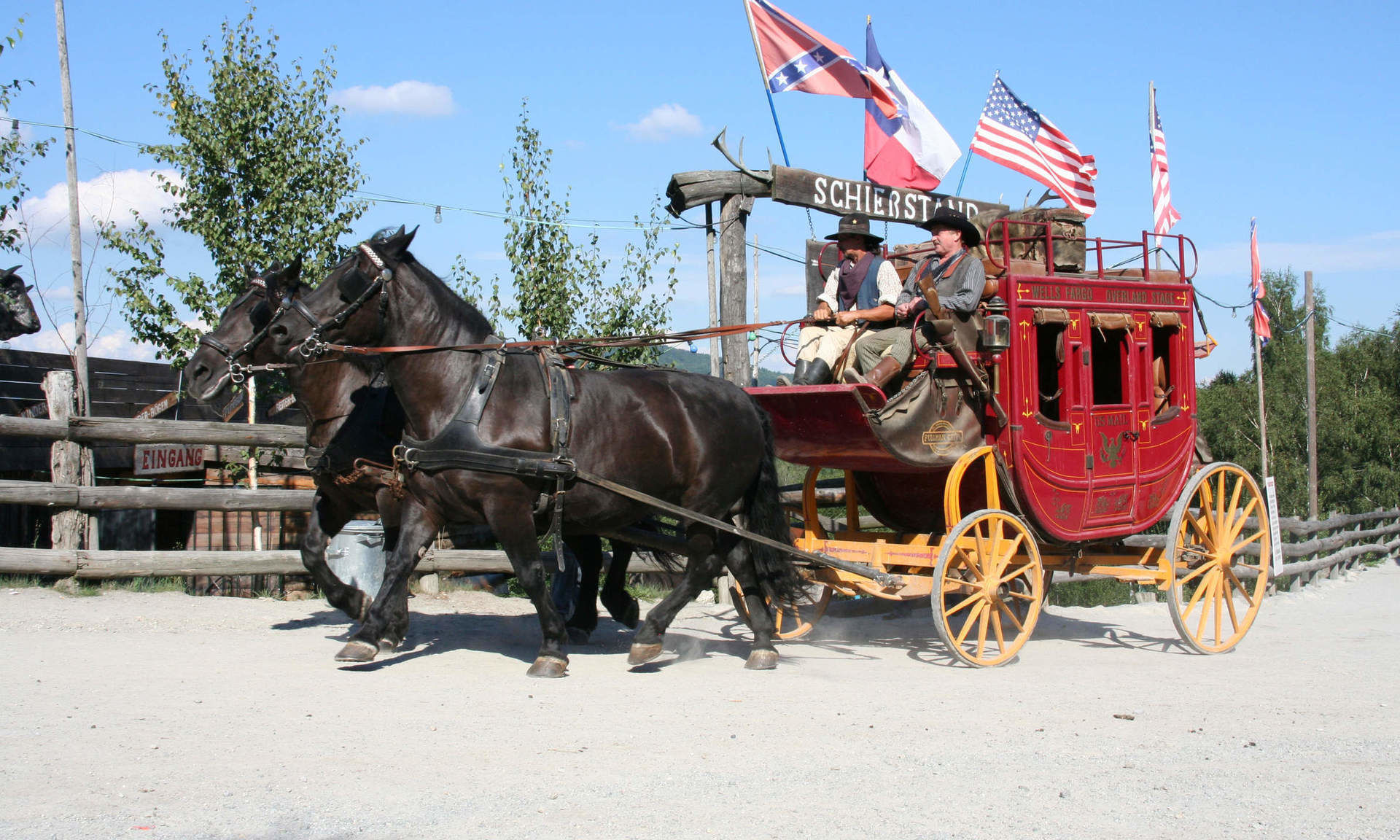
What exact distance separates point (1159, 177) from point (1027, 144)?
315 cm

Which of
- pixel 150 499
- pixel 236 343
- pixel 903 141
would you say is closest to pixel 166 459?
pixel 150 499

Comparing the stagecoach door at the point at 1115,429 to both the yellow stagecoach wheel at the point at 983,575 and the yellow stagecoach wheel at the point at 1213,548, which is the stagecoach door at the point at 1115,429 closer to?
the yellow stagecoach wheel at the point at 1213,548

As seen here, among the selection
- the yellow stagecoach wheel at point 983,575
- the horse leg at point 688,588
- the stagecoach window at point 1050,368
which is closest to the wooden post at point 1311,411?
the stagecoach window at point 1050,368

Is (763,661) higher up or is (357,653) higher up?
(357,653)

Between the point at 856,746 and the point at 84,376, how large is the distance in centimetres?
937

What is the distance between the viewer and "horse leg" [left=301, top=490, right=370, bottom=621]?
7.21m

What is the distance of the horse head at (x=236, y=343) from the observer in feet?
20.5

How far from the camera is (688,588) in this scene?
6848mm

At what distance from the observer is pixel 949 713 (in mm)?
5508

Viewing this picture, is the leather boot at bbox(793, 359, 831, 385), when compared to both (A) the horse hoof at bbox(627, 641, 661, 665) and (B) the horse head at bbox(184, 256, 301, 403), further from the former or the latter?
(B) the horse head at bbox(184, 256, 301, 403)

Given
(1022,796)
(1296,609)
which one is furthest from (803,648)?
(1296,609)

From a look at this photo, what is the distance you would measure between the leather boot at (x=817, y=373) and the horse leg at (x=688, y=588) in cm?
117

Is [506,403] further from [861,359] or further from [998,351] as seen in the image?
[998,351]

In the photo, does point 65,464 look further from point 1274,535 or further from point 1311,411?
point 1311,411
